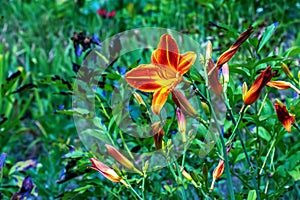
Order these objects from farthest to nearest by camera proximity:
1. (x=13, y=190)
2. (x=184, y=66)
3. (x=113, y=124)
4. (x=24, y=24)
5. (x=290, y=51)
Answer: (x=24, y=24) < (x=13, y=190) < (x=113, y=124) < (x=290, y=51) < (x=184, y=66)

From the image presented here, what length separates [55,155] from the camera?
1850mm

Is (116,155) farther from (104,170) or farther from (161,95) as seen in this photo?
(161,95)

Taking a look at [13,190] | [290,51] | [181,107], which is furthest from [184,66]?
[13,190]

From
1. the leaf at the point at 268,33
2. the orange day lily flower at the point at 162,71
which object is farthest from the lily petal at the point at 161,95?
the leaf at the point at 268,33

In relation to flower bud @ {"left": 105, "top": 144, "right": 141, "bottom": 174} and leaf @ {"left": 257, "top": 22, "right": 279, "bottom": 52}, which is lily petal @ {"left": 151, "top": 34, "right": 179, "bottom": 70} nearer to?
flower bud @ {"left": 105, "top": 144, "right": 141, "bottom": 174}

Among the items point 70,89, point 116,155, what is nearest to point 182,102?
point 116,155

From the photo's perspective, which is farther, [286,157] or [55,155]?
[55,155]

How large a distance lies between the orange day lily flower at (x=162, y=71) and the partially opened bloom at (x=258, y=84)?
108 mm

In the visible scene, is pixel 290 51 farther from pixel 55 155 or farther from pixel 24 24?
pixel 24 24

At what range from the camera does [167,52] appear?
32.3 inches

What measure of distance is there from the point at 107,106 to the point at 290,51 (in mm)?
556

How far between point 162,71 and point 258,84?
0.15 metres

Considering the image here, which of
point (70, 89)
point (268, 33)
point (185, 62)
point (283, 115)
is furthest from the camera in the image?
point (70, 89)

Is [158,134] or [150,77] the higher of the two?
[150,77]
